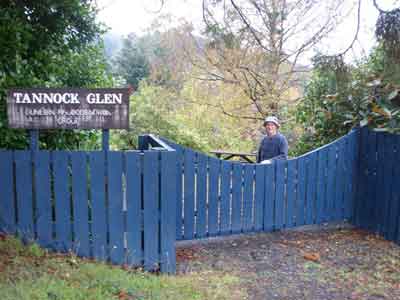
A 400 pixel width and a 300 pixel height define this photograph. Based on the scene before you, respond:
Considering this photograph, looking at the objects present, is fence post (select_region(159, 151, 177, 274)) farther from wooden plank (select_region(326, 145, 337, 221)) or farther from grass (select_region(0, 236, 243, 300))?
wooden plank (select_region(326, 145, 337, 221))

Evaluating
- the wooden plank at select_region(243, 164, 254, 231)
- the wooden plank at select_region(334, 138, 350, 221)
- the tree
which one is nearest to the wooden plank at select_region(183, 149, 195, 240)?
the wooden plank at select_region(243, 164, 254, 231)

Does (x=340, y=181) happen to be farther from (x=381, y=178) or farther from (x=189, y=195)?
(x=189, y=195)

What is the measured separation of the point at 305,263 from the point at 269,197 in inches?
40.5

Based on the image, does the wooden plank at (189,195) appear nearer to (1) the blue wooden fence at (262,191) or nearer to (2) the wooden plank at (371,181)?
(1) the blue wooden fence at (262,191)

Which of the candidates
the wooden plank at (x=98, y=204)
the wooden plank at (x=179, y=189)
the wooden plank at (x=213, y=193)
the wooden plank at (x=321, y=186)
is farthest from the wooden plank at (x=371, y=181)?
the wooden plank at (x=98, y=204)

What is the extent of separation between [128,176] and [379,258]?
3.09 metres

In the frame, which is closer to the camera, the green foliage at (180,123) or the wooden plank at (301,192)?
the wooden plank at (301,192)

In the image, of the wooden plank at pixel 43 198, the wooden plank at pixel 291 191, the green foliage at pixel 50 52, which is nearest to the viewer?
the wooden plank at pixel 43 198

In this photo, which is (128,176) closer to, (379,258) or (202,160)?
(202,160)

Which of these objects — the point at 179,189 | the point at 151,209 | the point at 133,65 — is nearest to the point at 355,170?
the point at 179,189

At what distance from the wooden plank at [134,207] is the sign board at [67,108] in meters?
0.38

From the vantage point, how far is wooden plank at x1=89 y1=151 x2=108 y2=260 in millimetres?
3676

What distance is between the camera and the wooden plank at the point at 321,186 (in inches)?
205

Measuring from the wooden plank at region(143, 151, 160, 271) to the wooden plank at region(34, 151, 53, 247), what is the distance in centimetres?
96
